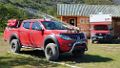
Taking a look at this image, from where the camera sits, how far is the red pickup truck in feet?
48.1

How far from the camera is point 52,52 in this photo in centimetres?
1495

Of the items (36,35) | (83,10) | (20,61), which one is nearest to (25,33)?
(36,35)

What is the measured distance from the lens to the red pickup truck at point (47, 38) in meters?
14.7

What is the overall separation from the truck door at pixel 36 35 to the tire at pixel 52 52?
72cm

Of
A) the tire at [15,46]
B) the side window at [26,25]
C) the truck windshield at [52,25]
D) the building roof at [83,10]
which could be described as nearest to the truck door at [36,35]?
the truck windshield at [52,25]

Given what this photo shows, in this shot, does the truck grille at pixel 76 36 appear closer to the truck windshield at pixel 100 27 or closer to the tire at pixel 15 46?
the tire at pixel 15 46

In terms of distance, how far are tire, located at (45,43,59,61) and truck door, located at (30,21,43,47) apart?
2.37ft

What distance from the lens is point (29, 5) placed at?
251 feet

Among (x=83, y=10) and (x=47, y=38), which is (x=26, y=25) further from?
(x=83, y=10)

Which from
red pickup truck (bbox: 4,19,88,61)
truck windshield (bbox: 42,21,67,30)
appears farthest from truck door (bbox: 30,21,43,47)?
truck windshield (bbox: 42,21,67,30)

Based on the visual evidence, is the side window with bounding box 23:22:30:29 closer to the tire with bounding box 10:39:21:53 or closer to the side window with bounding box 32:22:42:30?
the side window with bounding box 32:22:42:30

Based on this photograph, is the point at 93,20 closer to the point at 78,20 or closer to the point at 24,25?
the point at 78,20

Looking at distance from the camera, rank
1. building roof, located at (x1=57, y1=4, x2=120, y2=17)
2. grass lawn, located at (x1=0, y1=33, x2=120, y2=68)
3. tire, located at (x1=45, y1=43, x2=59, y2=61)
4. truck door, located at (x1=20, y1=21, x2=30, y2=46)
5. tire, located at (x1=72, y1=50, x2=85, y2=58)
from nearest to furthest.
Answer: grass lawn, located at (x1=0, y1=33, x2=120, y2=68), tire, located at (x1=45, y1=43, x2=59, y2=61), tire, located at (x1=72, y1=50, x2=85, y2=58), truck door, located at (x1=20, y1=21, x2=30, y2=46), building roof, located at (x1=57, y1=4, x2=120, y2=17)

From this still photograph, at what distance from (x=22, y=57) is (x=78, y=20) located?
67.4 feet
